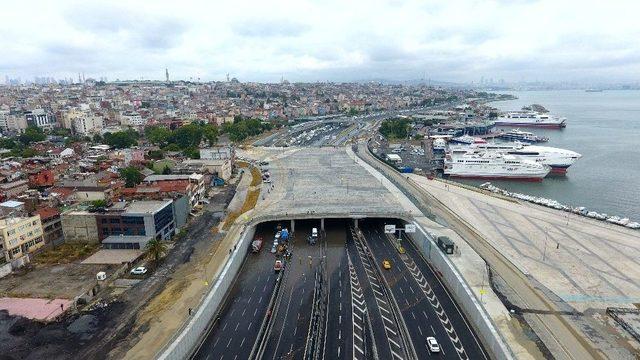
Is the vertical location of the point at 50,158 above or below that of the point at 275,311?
above

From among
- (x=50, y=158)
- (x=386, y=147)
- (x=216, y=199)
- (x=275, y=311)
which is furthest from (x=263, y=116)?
(x=275, y=311)

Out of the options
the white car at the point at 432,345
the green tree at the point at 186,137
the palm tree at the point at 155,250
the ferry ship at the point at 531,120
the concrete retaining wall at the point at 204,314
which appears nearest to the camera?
the concrete retaining wall at the point at 204,314

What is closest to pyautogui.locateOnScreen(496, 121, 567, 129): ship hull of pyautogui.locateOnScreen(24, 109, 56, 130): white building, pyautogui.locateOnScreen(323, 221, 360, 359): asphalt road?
pyautogui.locateOnScreen(323, 221, 360, 359): asphalt road

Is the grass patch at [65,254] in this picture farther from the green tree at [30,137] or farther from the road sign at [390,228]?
the green tree at [30,137]

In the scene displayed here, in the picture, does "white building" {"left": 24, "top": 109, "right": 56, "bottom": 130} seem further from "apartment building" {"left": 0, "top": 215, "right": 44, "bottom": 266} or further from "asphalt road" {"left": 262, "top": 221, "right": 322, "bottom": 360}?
"asphalt road" {"left": 262, "top": 221, "right": 322, "bottom": 360}

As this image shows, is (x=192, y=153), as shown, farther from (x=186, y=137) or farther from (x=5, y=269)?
(x=5, y=269)

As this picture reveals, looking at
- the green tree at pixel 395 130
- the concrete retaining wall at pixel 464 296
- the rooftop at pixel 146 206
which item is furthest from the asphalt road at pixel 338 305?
the green tree at pixel 395 130

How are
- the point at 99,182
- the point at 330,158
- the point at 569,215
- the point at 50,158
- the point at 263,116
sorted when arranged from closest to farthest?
1. the point at 569,215
2. the point at 99,182
3. the point at 50,158
4. the point at 330,158
5. the point at 263,116

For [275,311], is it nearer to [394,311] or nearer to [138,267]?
[394,311]
